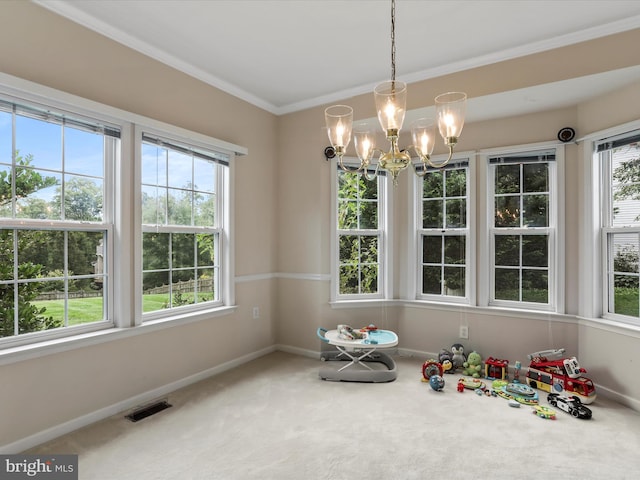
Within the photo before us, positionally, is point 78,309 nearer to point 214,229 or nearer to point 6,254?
point 6,254

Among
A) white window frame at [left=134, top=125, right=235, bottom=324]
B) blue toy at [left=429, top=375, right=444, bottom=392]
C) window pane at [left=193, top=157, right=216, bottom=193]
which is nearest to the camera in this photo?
white window frame at [left=134, top=125, right=235, bottom=324]

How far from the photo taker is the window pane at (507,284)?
11.9 ft

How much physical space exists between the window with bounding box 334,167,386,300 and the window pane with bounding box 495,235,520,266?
116 centimetres

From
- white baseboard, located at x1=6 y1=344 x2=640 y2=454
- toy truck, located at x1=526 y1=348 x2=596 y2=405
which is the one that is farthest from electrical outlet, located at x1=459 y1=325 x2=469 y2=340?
toy truck, located at x1=526 y1=348 x2=596 y2=405

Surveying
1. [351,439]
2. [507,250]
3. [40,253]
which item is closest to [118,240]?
[40,253]

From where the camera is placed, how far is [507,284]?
3.68 m

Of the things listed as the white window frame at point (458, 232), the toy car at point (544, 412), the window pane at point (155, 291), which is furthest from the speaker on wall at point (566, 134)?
the window pane at point (155, 291)

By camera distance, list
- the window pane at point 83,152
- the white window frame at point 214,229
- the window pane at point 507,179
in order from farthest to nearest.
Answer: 1. the window pane at point 507,179
2. the white window frame at point 214,229
3. the window pane at point 83,152

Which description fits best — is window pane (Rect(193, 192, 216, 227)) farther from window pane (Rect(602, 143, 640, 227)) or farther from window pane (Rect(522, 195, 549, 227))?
window pane (Rect(602, 143, 640, 227))

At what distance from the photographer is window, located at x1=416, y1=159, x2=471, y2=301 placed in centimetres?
384

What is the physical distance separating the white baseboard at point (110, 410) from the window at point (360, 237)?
1.43 m

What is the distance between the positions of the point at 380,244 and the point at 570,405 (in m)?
2.19

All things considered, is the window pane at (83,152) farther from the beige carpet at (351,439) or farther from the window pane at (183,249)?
the beige carpet at (351,439)

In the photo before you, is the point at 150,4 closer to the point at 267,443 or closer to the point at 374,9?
the point at 374,9
